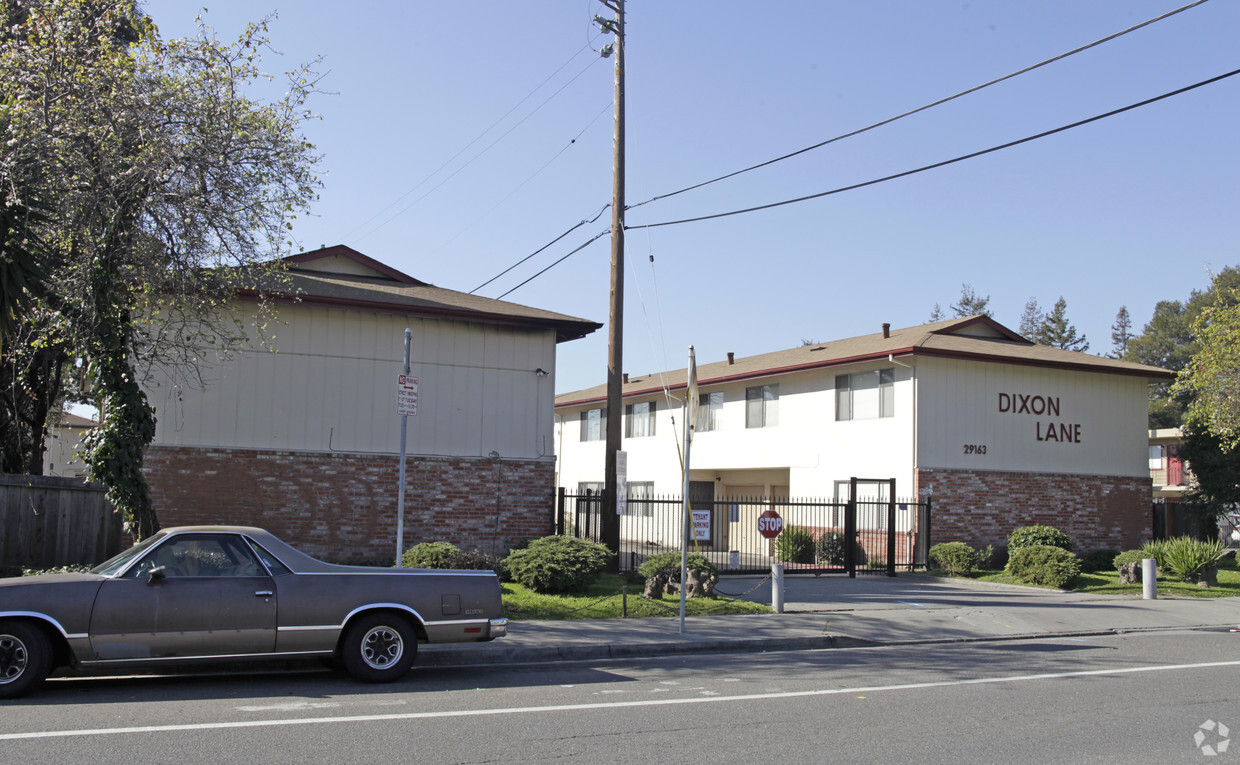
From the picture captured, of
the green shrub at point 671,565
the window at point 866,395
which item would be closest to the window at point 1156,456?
the window at point 866,395

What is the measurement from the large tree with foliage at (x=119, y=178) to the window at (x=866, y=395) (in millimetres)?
16264

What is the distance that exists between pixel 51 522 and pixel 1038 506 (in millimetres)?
22289

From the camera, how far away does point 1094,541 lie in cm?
2617

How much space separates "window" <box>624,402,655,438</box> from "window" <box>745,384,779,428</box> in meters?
5.85

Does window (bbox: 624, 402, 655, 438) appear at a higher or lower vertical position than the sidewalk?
higher

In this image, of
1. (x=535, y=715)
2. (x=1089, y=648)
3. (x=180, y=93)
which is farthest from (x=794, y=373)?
(x=535, y=715)

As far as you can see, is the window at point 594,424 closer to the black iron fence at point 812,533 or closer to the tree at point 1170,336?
the black iron fence at point 812,533

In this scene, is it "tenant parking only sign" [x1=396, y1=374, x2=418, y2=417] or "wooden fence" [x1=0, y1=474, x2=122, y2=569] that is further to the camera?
"wooden fence" [x1=0, y1=474, x2=122, y2=569]

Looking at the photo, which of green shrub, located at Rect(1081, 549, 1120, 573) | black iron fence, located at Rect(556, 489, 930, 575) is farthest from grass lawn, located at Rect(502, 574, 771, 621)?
green shrub, located at Rect(1081, 549, 1120, 573)

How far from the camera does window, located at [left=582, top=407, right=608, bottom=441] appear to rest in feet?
129

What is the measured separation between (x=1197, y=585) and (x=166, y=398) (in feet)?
69.4

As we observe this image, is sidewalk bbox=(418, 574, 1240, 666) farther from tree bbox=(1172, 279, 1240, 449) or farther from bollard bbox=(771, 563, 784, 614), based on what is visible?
tree bbox=(1172, 279, 1240, 449)

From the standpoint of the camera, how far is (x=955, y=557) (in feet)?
74.1

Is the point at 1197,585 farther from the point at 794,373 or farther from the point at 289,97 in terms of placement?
the point at 289,97
